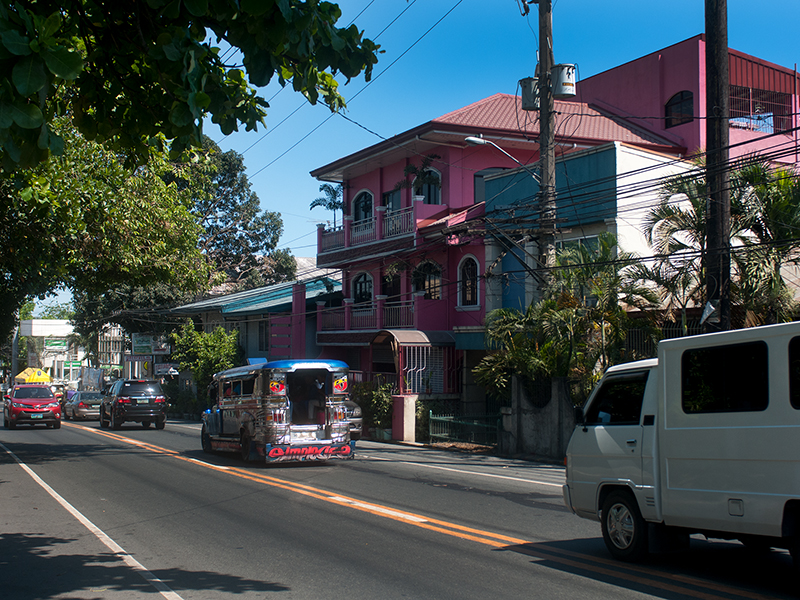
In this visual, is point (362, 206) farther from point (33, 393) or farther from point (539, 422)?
point (539, 422)

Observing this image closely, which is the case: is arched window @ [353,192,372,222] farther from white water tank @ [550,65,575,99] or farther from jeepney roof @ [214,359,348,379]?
jeepney roof @ [214,359,348,379]

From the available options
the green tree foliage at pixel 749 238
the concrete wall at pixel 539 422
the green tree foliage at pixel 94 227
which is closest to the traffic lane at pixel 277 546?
the green tree foliage at pixel 94 227

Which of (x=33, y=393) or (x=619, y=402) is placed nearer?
(x=619, y=402)

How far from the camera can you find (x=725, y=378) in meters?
6.83

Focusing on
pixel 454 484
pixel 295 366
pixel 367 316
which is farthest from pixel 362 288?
pixel 454 484

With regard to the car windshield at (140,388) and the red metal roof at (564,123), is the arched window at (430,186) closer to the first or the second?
the red metal roof at (564,123)

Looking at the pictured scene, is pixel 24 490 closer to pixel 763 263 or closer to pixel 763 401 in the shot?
pixel 763 401

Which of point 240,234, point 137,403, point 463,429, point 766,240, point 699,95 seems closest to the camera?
point 766,240

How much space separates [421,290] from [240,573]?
21.2 m

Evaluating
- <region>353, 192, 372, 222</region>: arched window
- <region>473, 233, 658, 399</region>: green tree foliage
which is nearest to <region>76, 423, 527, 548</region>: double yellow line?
<region>473, 233, 658, 399</region>: green tree foliage

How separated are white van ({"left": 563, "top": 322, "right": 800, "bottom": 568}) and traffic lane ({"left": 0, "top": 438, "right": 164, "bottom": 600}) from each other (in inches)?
181

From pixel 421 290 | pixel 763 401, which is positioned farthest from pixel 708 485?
pixel 421 290

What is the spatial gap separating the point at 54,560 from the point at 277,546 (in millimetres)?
2357

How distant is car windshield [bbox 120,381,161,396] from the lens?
97.0ft
